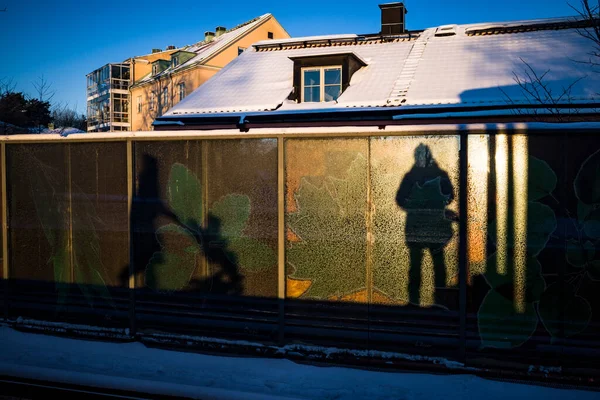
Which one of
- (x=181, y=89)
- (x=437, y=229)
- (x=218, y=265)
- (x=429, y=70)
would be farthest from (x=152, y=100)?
(x=437, y=229)

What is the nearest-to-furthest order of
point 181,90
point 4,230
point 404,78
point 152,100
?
point 4,230 < point 404,78 < point 181,90 < point 152,100

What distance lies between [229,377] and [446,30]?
18.7m

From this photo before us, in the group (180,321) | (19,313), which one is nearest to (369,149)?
(180,321)

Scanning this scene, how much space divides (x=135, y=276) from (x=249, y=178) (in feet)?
6.20

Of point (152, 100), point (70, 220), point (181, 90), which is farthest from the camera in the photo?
point (152, 100)

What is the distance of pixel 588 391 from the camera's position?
4.66m

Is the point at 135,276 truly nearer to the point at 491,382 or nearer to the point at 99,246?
the point at 99,246

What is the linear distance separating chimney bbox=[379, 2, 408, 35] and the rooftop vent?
184cm

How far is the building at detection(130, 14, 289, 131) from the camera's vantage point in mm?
36094

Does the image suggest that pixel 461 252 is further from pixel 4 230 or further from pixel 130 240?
pixel 4 230

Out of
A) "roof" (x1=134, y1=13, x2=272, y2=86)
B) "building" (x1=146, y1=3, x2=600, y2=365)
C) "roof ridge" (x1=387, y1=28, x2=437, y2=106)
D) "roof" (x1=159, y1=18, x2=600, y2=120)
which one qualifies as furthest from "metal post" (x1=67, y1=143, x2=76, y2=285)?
"roof" (x1=134, y1=13, x2=272, y2=86)

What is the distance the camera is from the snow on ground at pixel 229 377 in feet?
15.0

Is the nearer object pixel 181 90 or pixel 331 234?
pixel 331 234

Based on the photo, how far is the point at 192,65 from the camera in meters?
35.5
